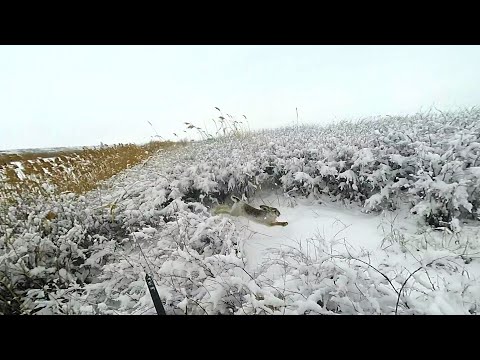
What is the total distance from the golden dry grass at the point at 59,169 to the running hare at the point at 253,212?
68 cm

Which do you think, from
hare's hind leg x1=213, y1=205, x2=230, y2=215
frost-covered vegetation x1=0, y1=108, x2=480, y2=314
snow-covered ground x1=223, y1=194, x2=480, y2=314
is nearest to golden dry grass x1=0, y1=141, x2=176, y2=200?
frost-covered vegetation x1=0, y1=108, x2=480, y2=314

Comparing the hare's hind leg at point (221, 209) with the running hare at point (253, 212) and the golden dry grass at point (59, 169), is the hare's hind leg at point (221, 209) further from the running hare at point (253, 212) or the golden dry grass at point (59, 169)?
the golden dry grass at point (59, 169)

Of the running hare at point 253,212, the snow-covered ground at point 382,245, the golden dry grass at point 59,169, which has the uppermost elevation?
the golden dry grass at point 59,169

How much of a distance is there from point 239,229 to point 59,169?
1374mm

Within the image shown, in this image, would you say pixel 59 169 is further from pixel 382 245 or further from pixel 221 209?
pixel 382 245

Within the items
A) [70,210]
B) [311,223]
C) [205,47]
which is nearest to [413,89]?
[311,223]

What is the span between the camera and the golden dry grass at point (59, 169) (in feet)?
6.85

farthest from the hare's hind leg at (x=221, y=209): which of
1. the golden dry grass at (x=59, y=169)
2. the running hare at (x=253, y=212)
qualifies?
the golden dry grass at (x=59, y=169)

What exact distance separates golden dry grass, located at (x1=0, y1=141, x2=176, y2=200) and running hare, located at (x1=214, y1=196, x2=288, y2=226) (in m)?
0.68

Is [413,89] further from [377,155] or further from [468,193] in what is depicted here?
[468,193]

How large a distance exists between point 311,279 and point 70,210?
1582 millimetres

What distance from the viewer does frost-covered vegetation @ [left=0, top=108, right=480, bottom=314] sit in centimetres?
141

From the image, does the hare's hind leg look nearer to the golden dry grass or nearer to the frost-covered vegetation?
the frost-covered vegetation

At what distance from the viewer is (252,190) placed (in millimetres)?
2059
